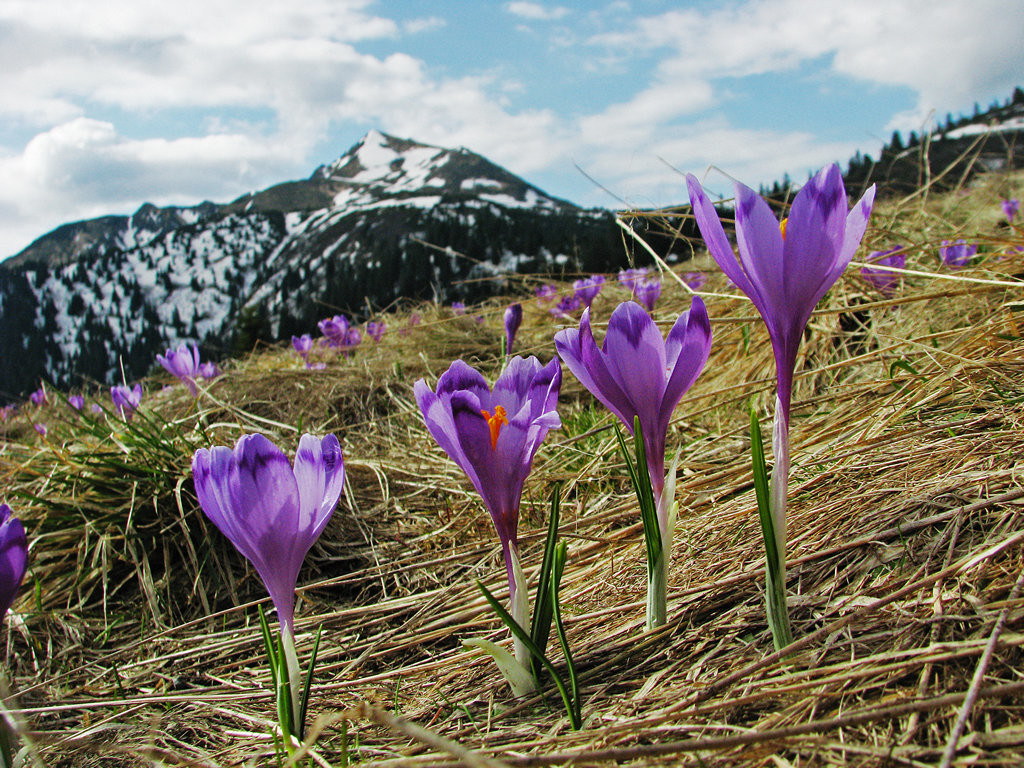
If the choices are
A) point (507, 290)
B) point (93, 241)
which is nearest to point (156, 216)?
point (93, 241)

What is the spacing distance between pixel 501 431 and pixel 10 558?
94 centimetres

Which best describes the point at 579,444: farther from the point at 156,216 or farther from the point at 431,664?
the point at 156,216

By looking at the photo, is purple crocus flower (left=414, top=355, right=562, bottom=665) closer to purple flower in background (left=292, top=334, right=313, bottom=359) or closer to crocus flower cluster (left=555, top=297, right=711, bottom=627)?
crocus flower cluster (left=555, top=297, right=711, bottom=627)

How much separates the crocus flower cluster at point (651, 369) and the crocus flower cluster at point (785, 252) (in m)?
0.11

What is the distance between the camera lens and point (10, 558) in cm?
118

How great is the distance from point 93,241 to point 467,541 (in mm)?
199578

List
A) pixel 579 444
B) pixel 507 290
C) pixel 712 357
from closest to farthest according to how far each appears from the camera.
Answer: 1. pixel 579 444
2. pixel 712 357
3. pixel 507 290

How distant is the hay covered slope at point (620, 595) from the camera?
2.67ft

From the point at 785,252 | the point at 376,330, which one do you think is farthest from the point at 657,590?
the point at 376,330

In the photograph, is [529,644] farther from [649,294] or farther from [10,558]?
[649,294]

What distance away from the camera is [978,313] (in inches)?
90.3

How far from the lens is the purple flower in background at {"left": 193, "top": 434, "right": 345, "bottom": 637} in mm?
1033

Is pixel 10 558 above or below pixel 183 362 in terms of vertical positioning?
below

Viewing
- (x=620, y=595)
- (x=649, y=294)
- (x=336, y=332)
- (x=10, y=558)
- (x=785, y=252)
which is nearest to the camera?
(x=785, y=252)
